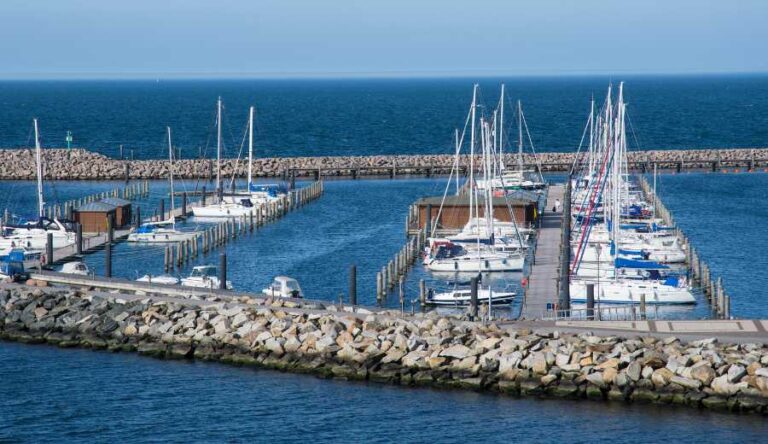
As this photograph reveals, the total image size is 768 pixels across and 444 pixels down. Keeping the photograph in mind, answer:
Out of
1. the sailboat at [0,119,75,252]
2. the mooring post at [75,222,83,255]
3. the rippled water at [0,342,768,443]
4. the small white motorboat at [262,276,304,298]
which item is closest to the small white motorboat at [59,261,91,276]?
the mooring post at [75,222,83,255]

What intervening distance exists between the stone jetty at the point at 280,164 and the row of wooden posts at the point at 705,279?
32370 millimetres

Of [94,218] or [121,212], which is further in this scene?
[121,212]

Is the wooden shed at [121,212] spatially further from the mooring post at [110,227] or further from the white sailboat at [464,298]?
the white sailboat at [464,298]

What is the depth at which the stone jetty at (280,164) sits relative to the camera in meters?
105

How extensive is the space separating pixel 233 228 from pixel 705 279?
2800 cm

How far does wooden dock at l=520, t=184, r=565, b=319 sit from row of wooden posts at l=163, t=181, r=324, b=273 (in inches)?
639

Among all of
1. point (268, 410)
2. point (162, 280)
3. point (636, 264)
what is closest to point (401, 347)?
point (268, 410)

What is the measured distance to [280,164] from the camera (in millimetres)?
109188

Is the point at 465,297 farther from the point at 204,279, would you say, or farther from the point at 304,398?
the point at 304,398

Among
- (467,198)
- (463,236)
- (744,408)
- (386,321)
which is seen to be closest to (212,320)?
(386,321)

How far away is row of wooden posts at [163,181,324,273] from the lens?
67.2m

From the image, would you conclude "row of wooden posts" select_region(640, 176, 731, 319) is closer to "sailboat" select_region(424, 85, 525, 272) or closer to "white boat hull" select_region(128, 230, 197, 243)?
"sailboat" select_region(424, 85, 525, 272)

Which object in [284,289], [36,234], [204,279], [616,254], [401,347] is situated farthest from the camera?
[36,234]

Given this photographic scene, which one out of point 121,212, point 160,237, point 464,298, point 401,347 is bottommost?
point 401,347
